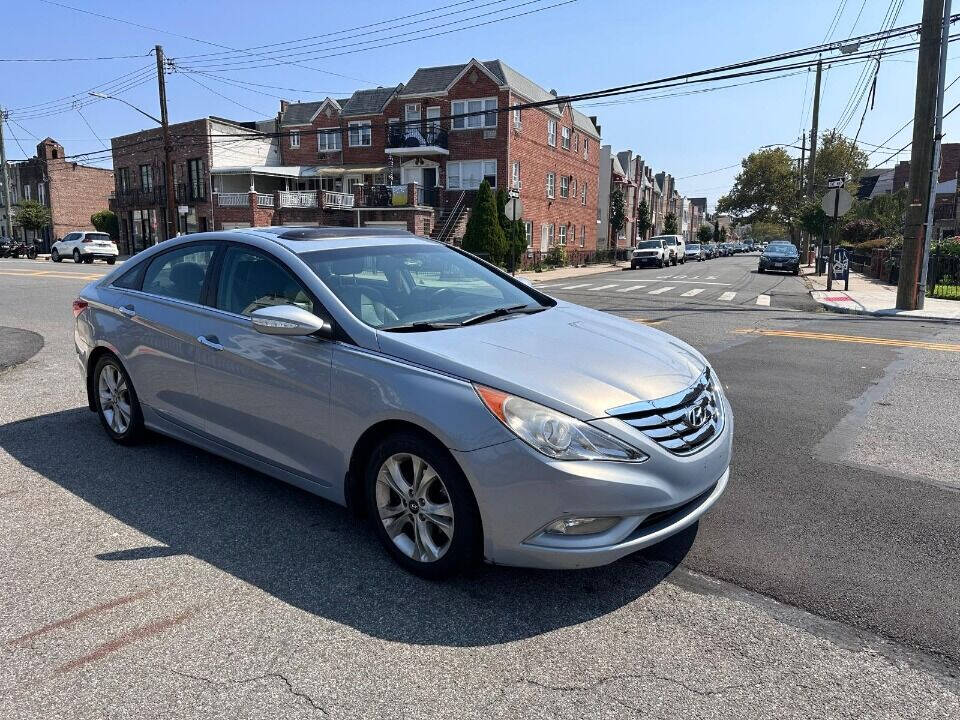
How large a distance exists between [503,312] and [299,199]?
3802 centimetres

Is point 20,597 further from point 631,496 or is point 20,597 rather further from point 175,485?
point 631,496

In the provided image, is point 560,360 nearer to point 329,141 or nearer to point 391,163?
point 391,163

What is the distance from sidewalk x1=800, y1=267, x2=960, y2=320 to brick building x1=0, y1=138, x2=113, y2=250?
182 feet

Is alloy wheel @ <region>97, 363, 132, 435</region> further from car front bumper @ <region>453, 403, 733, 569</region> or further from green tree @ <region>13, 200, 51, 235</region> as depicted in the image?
green tree @ <region>13, 200, 51, 235</region>

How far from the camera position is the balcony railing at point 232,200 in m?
40.4

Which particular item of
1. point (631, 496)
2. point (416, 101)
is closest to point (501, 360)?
point (631, 496)

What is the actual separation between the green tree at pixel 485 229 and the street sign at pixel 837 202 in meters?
14.5

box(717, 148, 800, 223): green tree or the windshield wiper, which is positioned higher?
box(717, 148, 800, 223): green tree

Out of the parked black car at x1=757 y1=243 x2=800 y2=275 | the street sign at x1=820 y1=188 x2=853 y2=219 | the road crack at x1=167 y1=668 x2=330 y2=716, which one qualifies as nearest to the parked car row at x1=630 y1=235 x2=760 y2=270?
the parked black car at x1=757 y1=243 x2=800 y2=275

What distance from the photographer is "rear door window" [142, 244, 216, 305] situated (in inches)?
178

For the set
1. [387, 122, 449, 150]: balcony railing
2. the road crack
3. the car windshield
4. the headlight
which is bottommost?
the road crack

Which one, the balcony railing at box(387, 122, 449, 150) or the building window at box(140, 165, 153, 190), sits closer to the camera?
the balcony railing at box(387, 122, 449, 150)

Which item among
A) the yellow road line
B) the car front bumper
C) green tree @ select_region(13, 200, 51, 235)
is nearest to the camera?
the car front bumper

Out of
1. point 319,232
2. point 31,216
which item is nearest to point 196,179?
point 31,216
